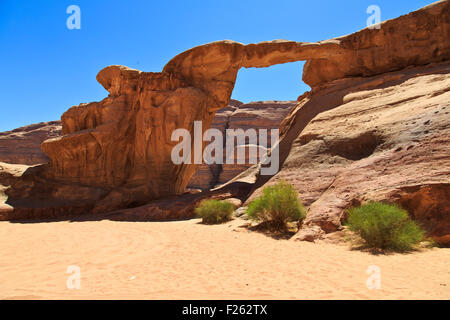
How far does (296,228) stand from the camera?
8.28 meters

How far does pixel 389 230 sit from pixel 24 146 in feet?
142

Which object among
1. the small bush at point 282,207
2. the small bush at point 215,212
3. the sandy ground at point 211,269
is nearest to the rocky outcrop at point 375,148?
the small bush at point 282,207

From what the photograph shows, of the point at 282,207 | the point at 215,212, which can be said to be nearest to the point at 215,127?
the point at 215,212

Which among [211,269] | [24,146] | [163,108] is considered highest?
[24,146]

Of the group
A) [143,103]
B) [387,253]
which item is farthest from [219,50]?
[387,253]

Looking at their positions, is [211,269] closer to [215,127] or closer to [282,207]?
[282,207]

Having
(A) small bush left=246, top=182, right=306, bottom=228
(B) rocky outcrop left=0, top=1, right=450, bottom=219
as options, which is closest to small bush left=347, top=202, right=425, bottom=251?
(A) small bush left=246, top=182, right=306, bottom=228

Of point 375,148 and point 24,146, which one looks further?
point 24,146

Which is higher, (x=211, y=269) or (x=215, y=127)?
(x=215, y=127)

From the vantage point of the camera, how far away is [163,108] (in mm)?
15539

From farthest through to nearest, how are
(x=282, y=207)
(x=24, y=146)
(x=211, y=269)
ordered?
(x=24, y=146) < (x=282, y=207) < (x=211, y=269)

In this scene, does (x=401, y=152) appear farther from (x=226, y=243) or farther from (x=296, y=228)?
(x=226, y=243)

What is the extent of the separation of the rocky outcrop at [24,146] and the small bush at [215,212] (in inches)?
1373

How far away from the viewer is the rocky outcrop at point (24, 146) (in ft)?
122
